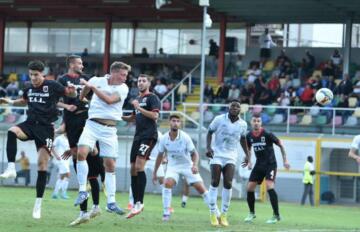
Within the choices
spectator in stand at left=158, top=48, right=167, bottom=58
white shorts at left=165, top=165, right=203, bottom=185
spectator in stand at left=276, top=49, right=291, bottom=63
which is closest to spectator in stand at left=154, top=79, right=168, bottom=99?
spectator in stand at left=276, top=49, right=291, bottom=63

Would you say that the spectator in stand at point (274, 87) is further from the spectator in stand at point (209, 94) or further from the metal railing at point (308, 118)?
the metal railing at point (308, 118)

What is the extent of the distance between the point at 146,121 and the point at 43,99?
9.20 feet

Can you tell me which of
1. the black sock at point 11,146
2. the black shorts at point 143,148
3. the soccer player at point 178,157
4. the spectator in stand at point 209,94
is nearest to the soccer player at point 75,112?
the black sock at point 11,146

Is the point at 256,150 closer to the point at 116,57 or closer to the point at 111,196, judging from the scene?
the point at 111,196

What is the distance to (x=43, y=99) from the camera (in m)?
15.0

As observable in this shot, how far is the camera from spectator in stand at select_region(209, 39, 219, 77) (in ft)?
146

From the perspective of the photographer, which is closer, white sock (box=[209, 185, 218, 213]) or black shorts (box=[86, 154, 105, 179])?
black shorts (box=[86, 154, 105, 179])

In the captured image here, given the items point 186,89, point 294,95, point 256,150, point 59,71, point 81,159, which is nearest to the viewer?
point 81,159

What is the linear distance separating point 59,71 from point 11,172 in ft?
107

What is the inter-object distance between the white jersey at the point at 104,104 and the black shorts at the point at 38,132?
77cm

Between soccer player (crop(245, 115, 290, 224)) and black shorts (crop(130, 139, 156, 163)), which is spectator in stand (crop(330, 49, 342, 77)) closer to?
soccer player (crop(245, 115, 290, 224))

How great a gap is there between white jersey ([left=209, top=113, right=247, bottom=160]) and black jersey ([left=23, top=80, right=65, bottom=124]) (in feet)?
12.4

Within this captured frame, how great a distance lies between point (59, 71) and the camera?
1849 inches

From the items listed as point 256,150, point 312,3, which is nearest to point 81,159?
point 256,150
